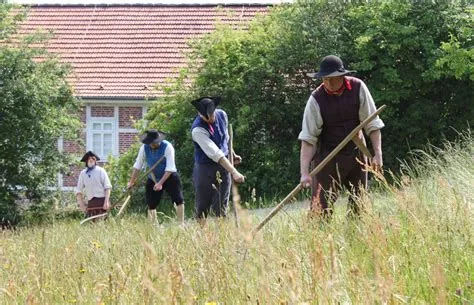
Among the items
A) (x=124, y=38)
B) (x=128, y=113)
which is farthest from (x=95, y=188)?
(x=124, y=38)

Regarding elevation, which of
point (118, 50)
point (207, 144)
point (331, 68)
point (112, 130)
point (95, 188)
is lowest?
point (95, 188)

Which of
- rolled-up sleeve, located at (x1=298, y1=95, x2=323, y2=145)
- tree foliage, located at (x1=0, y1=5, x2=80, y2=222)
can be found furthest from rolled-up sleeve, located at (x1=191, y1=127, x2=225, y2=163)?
tree foliage, located at (x1=0, y1=5, x2=80, y2=222)

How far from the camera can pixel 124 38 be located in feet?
121

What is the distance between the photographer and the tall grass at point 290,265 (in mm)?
3713

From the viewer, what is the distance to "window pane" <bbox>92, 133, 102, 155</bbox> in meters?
35.2

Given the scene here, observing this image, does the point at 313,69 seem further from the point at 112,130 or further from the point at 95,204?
the point at 95,204

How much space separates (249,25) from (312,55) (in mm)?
2996

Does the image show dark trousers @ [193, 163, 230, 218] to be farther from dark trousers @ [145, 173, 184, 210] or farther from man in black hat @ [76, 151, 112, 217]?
man in black hat @ [76, 151, 112, 217]

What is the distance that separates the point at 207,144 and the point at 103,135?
24.9 metres

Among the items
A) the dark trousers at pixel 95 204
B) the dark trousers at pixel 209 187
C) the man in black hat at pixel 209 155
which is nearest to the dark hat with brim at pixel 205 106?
the man in black hat at pixel 209 155

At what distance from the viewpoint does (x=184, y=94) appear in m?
26.4

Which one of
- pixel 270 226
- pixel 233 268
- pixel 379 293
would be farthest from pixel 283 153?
pixel 379 293

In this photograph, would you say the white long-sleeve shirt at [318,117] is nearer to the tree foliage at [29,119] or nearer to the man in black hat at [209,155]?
the man in black hat at [209,155]

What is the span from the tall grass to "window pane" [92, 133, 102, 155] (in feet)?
A: 90.9
